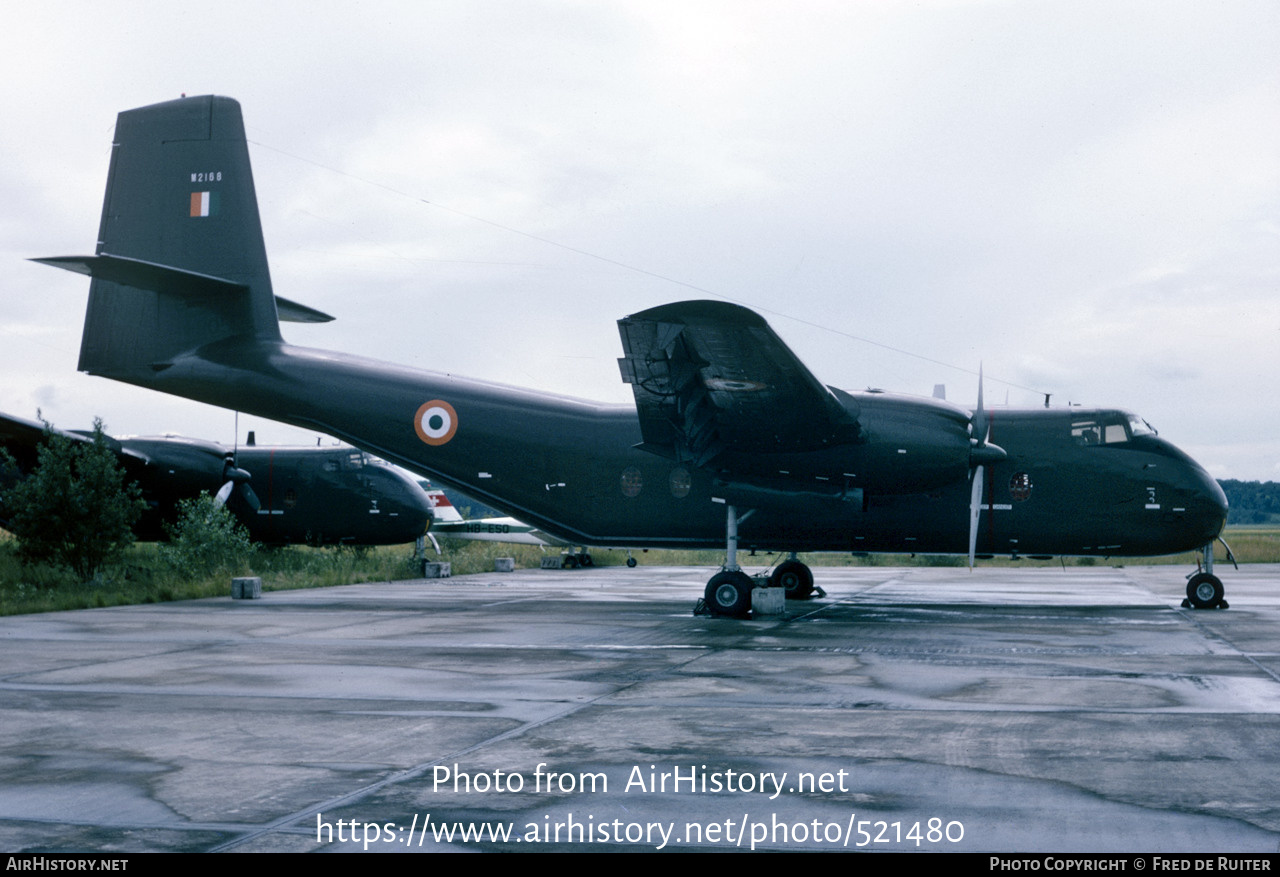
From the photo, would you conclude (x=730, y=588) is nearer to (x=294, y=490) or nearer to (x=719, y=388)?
(x=719, y=388)

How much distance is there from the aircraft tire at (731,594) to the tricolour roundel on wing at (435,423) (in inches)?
233

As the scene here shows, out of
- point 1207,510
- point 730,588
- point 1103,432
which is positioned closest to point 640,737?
point 730,588

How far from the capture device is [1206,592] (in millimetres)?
17953

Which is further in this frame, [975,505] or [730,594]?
[975,505]

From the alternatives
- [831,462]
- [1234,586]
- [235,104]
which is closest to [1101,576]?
[1234,586]

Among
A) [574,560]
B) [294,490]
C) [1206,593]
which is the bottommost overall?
[574,560]

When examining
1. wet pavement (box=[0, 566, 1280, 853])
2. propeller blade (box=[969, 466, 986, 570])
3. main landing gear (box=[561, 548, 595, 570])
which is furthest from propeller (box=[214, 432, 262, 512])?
propeller blade (box=[969, 466, 986, 570])

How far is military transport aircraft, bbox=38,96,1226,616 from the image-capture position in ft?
52.8

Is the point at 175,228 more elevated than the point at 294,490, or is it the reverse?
the point at 175,228

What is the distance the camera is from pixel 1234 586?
2506 cm

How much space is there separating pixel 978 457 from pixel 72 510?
18.4 meters

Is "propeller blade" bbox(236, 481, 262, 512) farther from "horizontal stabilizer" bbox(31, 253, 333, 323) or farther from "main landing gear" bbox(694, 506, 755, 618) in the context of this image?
"main landing gear" bbox(694, 506, 755, 618)

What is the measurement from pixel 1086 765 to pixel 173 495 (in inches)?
1077
